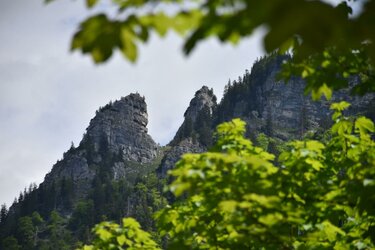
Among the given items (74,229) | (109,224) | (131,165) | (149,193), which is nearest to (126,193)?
(149,193)

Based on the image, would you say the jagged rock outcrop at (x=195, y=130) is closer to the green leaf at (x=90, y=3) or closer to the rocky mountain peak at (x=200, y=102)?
the rocky mountain peak at (x=200, y=102)

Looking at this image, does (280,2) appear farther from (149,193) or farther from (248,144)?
(149,193)

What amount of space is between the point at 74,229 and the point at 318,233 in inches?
6502

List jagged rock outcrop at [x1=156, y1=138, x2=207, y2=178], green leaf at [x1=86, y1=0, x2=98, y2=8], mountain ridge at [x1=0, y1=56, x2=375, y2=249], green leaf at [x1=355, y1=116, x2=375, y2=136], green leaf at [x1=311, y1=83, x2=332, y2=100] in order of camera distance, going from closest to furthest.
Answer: green leaf at [x1=86, y1=0, x2=98, y2=8], green leaf at [x1=311, y1=83, x2=332, y2=100], green leaf at [x1=355, y1=116, x2=375, y2=136], mountain ridge at [x1=0, y1=56, x2=375, y2=249], jagged rock outcrop at [x1=156, y1=138, x2=207, y2=178]

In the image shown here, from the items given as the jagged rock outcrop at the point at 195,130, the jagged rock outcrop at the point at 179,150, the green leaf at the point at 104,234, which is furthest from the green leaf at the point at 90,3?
the jagged rock outcrop at the point at 179,150

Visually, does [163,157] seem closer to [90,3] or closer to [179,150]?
[179,150]

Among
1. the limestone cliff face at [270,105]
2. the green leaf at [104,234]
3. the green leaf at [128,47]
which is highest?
→ the limestone cliff face at [270,105]

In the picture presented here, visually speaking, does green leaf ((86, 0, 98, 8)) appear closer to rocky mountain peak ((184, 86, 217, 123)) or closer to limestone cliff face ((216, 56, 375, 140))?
limestone cliff face ((216, 56, 375, 140))

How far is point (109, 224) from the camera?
643cm

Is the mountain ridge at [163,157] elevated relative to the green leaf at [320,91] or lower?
elevated

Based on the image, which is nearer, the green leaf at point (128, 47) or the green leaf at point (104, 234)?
the green leaf at point (128, 47)

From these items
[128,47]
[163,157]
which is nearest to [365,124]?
[128,47]

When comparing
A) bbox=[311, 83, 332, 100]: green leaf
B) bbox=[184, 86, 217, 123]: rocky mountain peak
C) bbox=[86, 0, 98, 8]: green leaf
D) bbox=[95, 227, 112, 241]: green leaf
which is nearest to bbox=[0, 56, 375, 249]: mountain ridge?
bbox=[184, 86, 217, 123]: rocky mountain peak

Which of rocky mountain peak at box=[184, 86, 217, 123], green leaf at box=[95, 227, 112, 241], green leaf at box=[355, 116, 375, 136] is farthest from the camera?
rocky mountain peak at box=[184, 86, 217, 123]
